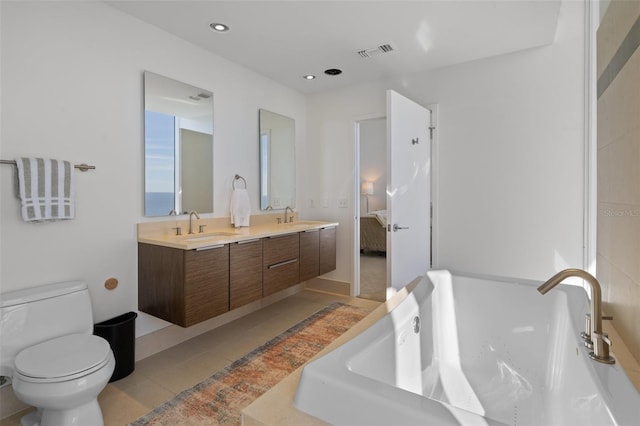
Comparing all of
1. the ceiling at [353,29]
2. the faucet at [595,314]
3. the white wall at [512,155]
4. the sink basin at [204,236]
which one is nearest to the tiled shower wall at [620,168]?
the faucet at [595,314]

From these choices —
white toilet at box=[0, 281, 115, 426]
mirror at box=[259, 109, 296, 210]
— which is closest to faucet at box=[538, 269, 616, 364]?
white toilet at box=[0, 281, 115, 426]

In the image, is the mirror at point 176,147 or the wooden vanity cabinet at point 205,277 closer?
the wooden vanity cabinet at point 205,277

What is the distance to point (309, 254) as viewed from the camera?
3449 mm

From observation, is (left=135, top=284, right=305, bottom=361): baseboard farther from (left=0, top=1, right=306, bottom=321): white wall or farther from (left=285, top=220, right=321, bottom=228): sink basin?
(left=285, top=220, right=321, bottom=228): sink basin

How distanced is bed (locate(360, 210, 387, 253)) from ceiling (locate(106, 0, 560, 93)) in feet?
9.93

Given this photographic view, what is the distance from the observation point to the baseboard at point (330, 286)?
3.94 metres

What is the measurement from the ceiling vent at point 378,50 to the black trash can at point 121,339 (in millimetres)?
2772

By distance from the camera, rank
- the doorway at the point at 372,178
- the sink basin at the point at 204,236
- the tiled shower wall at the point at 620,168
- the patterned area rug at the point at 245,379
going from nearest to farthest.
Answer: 1. the tiled shower wall at the point at 620,168
2. the patterned area rug at the point at 245,379
3. the sink basin at the point at 204,236
4. the doorway at the point at 372,178

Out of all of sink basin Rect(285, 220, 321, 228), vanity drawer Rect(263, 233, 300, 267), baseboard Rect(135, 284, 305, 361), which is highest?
sink basin Rect(285, 220, 321, 228)

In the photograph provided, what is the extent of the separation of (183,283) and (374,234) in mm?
4191

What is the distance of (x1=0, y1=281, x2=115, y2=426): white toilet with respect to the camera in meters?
1.48

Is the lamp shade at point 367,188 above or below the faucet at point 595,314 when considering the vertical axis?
above

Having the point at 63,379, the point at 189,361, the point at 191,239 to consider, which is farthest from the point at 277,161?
the point at 63,379

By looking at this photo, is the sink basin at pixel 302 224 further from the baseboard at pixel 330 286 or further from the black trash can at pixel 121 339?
the black trash can at pixel 121 339
